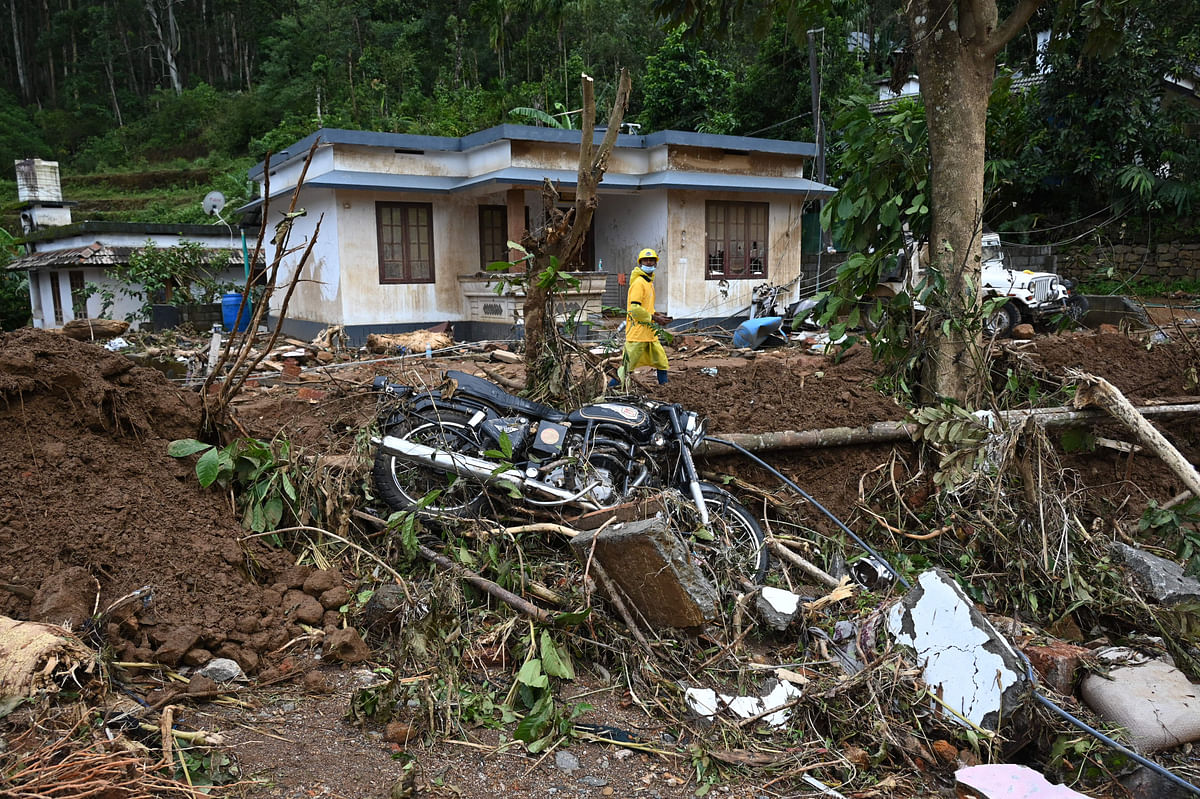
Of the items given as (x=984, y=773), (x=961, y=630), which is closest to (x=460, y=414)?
(x=961, y=630)

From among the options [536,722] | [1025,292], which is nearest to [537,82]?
[1025,292]

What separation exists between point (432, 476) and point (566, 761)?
2.33m

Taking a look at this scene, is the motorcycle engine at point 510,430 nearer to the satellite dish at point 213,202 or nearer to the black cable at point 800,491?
the black cable at point 800,491

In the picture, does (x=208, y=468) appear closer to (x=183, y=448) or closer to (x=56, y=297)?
(x=183, y=448)

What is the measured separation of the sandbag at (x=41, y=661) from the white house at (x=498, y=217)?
10.5 m

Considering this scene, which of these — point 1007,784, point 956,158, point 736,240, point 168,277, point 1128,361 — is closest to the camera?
point 1007,784

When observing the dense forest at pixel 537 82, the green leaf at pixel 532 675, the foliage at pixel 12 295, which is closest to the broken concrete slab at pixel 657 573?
the green leaf at pixel 532 675

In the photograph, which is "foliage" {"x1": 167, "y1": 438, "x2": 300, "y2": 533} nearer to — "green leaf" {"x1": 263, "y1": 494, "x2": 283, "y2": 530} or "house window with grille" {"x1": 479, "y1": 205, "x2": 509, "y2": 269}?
"green leaf" {"x1": 263, "y1": 494, "x2": 283, "y2": 530}

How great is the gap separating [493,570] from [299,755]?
1.62 metres

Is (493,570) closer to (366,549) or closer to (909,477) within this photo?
(366,549)

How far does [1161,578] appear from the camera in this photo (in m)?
4.89

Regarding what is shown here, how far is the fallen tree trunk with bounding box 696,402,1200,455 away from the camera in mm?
5770

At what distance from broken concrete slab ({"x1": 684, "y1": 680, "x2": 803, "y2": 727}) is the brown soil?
24 cm

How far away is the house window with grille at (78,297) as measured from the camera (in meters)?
19.3
